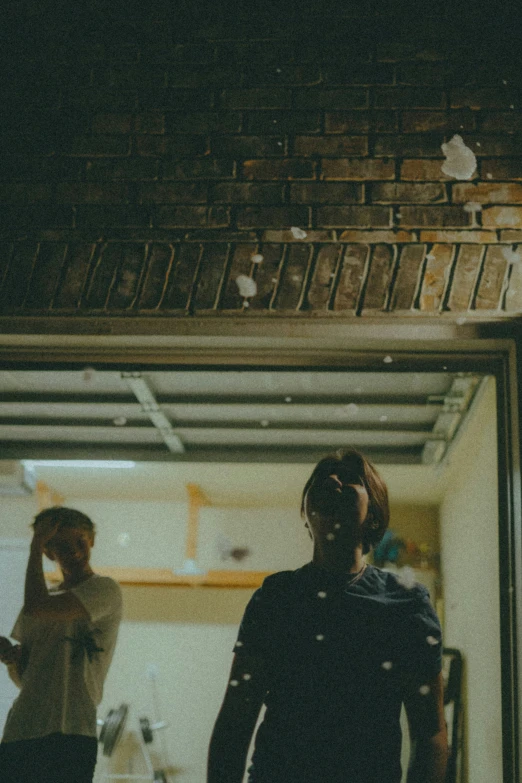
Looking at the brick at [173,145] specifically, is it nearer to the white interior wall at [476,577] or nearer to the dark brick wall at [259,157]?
the dark brick wall at [259,157]

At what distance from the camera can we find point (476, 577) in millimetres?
3662

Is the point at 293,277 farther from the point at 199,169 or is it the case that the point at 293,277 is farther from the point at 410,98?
the point at 410,98

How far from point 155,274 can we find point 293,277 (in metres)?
0.42

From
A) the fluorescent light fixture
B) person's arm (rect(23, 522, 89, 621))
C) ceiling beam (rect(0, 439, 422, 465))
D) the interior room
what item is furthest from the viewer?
the fluorescent light fixture

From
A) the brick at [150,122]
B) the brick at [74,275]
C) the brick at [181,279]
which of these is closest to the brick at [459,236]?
the brick at [181,279]

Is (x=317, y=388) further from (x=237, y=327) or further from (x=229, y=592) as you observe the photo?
(x=229, y=592)

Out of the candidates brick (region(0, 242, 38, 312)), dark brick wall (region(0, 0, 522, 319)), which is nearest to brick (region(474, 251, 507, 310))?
dark brick wall (region(0, 0, 522, 319))

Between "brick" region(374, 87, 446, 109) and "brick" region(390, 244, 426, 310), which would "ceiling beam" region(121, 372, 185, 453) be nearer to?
"brick" region(390, 244, 426, 310)

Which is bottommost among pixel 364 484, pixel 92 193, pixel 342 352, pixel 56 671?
pixel 56 671

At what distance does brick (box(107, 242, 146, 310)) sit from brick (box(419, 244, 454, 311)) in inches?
33.5

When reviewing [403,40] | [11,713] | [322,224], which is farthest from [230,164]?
[11,713]

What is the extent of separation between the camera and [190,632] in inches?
253

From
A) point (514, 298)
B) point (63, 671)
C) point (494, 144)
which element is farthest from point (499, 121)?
point (63, 671)

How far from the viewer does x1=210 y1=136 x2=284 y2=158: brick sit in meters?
2.41
